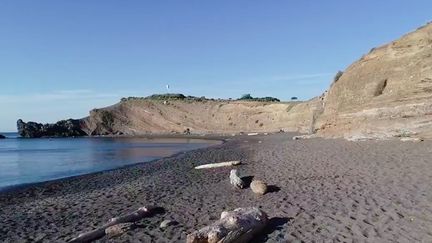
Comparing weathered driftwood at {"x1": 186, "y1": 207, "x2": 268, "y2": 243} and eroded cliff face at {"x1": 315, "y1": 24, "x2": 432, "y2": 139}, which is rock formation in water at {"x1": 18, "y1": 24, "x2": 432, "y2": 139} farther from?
weathered driftwood at {"x1": 186, "y1": 207, "x2": 268, "y2": 243}

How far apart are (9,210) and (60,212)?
6.35ft

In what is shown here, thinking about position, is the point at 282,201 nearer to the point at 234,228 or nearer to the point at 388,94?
the point at 234,228

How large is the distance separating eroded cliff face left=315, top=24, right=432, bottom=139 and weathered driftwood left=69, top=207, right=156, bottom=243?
13124 millimetres

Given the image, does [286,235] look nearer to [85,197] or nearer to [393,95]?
[85,197]

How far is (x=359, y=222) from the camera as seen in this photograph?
247 inches

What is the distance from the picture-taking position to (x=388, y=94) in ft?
65.5

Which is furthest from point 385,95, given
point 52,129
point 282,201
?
point 52,129

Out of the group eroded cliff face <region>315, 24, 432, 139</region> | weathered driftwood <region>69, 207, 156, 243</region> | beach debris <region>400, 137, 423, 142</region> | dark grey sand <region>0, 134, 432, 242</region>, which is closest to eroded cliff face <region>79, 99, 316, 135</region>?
eroded cliff face <region>315, 24, 432, 139</region>

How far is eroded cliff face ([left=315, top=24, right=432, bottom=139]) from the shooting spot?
58.0 feet

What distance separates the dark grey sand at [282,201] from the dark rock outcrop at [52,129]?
67547 mm

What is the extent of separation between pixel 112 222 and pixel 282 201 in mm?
3457

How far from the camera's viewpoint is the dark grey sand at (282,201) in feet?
20.4

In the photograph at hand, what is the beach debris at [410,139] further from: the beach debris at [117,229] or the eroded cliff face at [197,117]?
the eroded cliff face at [197,117]

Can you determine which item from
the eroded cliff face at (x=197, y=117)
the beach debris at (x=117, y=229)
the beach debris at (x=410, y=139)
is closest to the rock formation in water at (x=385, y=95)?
the beach debris at (x=410, y=139)
